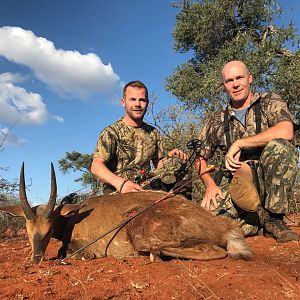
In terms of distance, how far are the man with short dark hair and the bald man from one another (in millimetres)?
825

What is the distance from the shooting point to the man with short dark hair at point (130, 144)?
234 inches

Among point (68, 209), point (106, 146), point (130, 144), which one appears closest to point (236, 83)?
point (130, 144)

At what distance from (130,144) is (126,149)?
10 cm

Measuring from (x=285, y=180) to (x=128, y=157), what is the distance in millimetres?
2354

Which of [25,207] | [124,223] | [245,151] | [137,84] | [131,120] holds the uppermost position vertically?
[137,84]

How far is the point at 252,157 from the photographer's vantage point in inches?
207

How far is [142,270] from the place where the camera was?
3389mm

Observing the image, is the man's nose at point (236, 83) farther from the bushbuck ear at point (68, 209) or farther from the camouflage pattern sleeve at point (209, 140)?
the bushbuck ear at point (68, 209)

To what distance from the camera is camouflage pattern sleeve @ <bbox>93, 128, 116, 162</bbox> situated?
588 centimetres

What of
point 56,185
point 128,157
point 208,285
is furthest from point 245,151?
point 208,285

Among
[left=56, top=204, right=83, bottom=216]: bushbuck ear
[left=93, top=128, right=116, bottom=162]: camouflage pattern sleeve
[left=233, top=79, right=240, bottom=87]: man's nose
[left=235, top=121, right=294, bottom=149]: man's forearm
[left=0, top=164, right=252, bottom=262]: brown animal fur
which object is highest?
[left=233, top=79, right=240, bottom=87]: man's nose

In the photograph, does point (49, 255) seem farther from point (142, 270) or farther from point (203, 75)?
point (203, 75)

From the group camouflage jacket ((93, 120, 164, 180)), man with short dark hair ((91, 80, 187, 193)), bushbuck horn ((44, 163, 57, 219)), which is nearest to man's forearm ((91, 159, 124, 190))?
man with short dark hair ((91, 80, 187, 193))

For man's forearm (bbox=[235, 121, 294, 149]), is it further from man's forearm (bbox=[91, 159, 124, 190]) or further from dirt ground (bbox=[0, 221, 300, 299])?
man's forearm (bbox=[91, 159, 124, 190])
